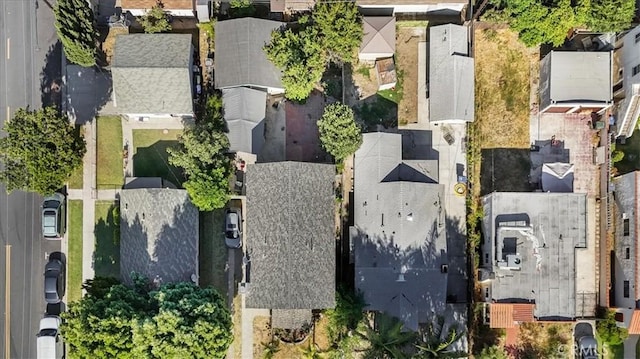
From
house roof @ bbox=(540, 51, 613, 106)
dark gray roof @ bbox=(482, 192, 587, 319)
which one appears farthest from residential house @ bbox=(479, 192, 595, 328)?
house roof @ bbox=(540, 51, 613, 106)

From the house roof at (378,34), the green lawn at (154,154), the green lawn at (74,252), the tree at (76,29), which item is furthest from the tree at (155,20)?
the house roof at (378,34)

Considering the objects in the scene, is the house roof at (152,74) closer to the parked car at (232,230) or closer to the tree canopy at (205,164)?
the tree canopy at (205,164)

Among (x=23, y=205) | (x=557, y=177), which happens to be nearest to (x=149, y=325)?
(x=23, y=205)

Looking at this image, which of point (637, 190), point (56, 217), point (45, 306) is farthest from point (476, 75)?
point (45, 306)

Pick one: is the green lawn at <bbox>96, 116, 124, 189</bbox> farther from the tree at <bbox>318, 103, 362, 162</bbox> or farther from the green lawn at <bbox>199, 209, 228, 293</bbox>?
the tree at <bbox>318, 103, 362, 162</bbox>

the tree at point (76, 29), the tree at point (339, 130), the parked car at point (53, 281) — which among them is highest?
the tree at point (76, 29)

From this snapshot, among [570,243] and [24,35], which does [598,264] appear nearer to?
[570,243]

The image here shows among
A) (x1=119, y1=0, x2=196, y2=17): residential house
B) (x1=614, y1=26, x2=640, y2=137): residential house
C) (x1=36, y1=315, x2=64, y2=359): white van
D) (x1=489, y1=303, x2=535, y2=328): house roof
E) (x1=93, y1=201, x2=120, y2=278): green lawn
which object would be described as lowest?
(x1=36, y1=315, x2=64, y2=359): white van
